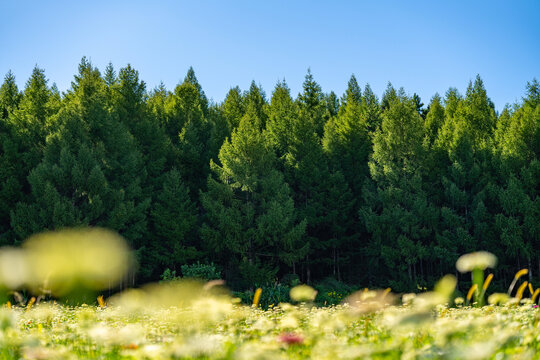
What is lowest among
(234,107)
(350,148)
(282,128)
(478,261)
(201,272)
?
(201,272)

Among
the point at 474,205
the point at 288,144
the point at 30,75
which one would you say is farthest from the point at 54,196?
the point at 474,205

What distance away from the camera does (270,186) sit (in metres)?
19.7

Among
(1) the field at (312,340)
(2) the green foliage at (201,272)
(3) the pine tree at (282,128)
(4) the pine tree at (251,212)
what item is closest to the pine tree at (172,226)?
(4) the pine tree at (251,212)

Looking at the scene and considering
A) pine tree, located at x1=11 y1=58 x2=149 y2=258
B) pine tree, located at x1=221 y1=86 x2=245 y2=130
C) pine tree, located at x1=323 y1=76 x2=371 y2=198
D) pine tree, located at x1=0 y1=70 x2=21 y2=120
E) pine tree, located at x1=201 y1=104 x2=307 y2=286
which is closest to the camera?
pine tree, located at x1=11 y1=58 x2=149 y2=258

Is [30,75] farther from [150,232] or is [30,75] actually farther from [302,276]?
[302,276]

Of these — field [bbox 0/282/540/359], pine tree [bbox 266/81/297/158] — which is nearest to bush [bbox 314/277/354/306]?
pine tree [bbox 266/81/297/158]

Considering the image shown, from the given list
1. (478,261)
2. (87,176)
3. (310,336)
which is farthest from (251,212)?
(478,261)

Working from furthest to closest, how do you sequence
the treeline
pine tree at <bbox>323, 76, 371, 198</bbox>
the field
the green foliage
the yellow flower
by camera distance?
pine tree at <bbox>323, 76, 371, 198</bbox>
the treeline
the green foliage
the yellow flower
the field

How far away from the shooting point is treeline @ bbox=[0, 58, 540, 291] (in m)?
17.2

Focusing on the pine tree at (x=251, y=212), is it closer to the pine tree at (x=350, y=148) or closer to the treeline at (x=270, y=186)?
the treeline at (x=270, y=186)

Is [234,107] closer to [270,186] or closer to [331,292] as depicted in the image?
[270,186]

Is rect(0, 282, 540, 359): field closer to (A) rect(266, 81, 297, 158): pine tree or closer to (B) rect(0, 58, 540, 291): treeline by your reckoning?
(B) rect(0, 58, 540, 291): treeline

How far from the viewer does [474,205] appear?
64.4 ft

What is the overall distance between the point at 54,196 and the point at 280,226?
9434mm
